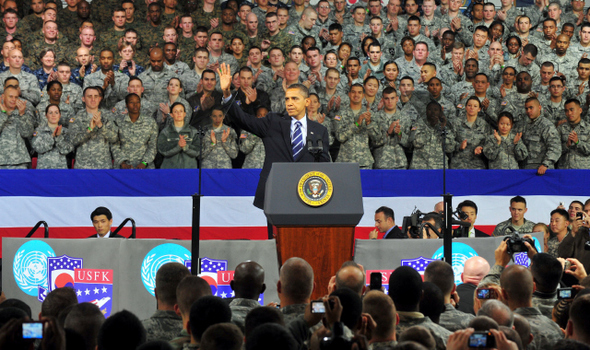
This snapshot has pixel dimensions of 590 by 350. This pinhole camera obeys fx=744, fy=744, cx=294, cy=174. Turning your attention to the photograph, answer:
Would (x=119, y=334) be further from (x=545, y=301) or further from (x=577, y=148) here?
(x=577, y=148)

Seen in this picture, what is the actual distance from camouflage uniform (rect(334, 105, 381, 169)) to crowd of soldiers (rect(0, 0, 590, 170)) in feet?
0.04

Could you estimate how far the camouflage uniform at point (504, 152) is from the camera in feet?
29.2

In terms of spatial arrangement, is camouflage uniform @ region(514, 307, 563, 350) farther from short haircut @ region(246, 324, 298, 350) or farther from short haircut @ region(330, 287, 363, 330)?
short haircut @ region(246, 324, 298, 350)

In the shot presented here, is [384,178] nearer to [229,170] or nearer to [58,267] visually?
[229,170]

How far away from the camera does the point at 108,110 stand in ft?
28.3

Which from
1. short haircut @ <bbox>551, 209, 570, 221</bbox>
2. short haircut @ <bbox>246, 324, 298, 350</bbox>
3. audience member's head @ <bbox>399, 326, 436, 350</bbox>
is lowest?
audience member's head @ <bbox>399, 326, 436, 350</bbox>

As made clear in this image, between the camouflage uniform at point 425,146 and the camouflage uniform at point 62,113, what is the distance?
3.99m

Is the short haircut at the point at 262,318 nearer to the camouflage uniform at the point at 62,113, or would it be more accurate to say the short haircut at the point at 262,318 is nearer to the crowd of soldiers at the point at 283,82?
the crowd of soldiers at the point at 283,82

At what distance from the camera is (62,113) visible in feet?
28.1

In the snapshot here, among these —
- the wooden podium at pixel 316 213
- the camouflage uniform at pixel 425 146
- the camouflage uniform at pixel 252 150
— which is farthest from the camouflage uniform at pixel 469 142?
the wooden podium at pixel 316 213

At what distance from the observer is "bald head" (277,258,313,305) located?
136 inches

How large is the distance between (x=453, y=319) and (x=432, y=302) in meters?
0.21

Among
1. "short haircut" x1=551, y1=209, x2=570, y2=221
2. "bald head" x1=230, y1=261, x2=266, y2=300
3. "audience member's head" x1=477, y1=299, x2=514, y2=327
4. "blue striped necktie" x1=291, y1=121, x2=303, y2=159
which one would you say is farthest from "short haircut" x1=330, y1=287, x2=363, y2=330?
"short haircut" x1=551, y1=209, x2=570, y2=221

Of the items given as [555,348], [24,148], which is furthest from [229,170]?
[555,348]
